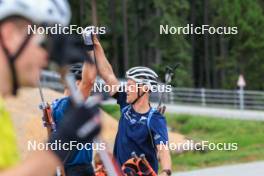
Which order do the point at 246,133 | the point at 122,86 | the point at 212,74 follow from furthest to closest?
the point at 212,74
the point at 246,133
the point at 122,86

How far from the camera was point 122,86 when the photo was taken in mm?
7906

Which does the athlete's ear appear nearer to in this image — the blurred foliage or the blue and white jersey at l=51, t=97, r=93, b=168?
the blue and white jersey at l=51, t=97, r=93, b=168

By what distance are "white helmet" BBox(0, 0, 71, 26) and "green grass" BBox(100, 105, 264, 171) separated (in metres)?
15.9

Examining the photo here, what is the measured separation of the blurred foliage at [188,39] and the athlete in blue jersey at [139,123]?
40197mm

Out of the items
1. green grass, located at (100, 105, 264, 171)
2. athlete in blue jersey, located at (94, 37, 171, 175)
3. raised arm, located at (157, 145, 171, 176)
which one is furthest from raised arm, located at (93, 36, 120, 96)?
green grass, located at (100, 105, 264, 171)

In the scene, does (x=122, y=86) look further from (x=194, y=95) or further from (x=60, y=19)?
(x=194, y=95)

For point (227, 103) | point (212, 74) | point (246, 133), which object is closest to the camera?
point (246, 133)

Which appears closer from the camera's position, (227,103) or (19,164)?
(19,164)

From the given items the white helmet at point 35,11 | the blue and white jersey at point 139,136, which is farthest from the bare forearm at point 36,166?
the blue and white jersey at point 139,136

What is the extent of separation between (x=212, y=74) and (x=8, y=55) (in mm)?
65233

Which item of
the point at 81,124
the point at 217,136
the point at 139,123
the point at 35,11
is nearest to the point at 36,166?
the point at 81,124

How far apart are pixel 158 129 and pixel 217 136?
63.8 ft

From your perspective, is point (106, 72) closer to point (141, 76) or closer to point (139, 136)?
point (141, 76)

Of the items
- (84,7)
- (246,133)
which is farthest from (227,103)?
(84,7)
